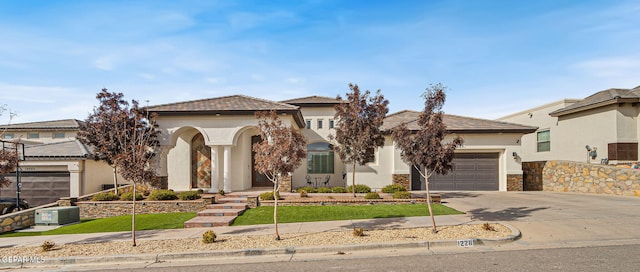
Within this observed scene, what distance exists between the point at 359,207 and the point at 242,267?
769cm

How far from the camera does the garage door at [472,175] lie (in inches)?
826

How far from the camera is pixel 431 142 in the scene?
9609 millimetres

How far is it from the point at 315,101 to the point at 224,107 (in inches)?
337

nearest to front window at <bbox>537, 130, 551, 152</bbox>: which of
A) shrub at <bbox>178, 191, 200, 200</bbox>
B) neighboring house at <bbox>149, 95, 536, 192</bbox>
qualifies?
neighboring house at <bbox>149, 95, 536, 192</bbox>

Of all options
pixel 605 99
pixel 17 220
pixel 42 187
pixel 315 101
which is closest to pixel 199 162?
pixel 42 187

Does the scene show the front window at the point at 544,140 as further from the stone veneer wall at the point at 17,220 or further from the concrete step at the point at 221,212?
the stone veneer wall at the point at 17,220

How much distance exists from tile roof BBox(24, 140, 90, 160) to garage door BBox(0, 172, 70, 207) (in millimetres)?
1011

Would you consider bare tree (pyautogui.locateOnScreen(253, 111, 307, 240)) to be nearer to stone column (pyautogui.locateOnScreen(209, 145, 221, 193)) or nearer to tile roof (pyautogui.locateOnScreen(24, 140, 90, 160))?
stone column (pyautogui.locateOnScreen(209, 145, 221, 193))

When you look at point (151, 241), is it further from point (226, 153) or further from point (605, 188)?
point (605, 188)

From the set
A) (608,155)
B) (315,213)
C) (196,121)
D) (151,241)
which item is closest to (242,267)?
(151,241)

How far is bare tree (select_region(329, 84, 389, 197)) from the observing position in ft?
51.5

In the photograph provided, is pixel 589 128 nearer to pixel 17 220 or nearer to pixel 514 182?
pixel 514 182

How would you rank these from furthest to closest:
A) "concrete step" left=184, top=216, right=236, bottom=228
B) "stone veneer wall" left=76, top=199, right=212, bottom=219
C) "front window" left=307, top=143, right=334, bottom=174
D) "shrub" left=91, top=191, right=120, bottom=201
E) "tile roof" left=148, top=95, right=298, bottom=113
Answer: "front window" left=307, top=143, right=334, bottom=174
"tile roof" left=148, top=95, right=298, bottom=113
"shrub" left=91, top=191, right=120, bottom=201
"stone veneer wall" left=76, top=199, right=212, bottom=219
"concrete step" left=184, top=216, right=236, bottom=228

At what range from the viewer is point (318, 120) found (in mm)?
24781
